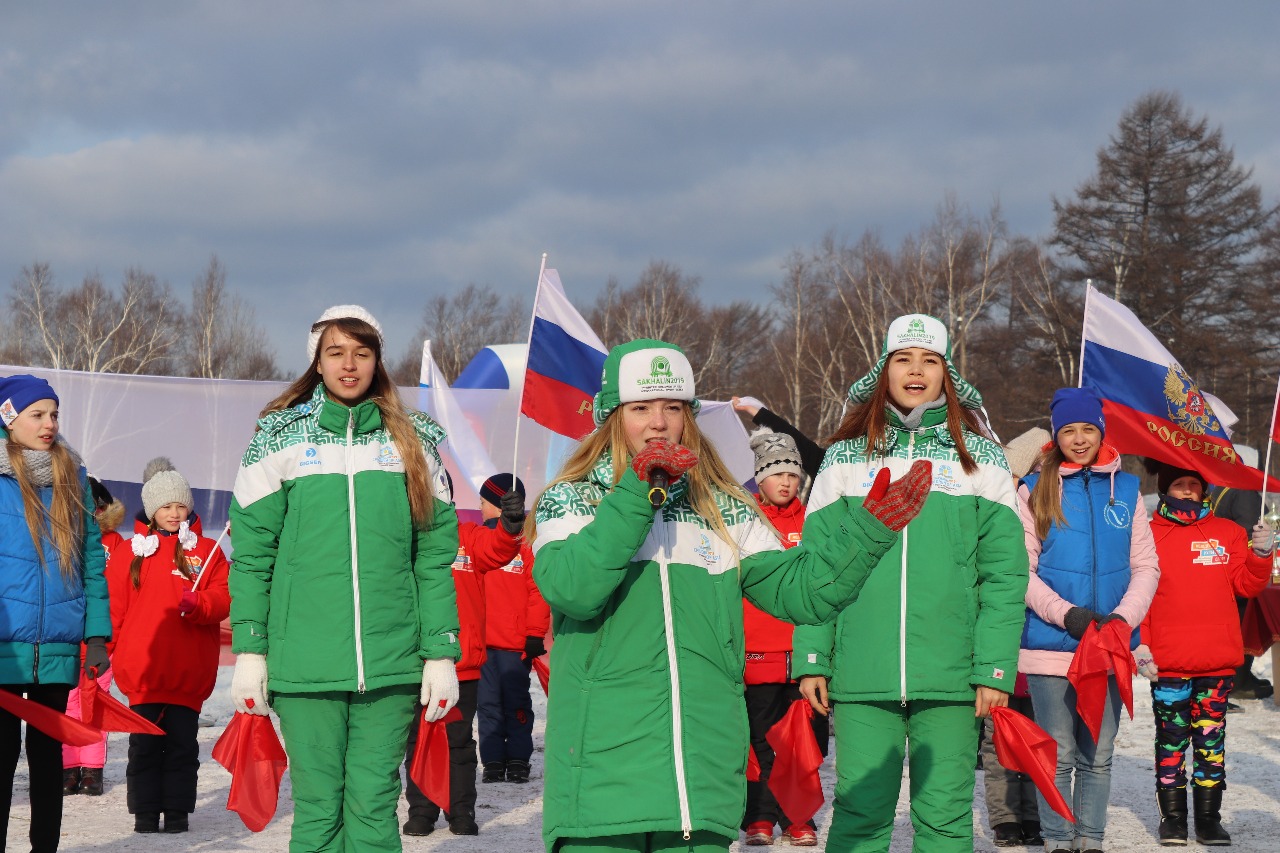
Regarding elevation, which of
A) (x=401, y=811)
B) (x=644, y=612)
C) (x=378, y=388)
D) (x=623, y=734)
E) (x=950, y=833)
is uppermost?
(x=378, y=388)

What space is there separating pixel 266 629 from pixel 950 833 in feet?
7.82

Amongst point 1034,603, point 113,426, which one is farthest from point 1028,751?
point 113,426

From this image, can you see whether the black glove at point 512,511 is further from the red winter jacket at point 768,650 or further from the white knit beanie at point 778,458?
the white knit beanie at point 778,458

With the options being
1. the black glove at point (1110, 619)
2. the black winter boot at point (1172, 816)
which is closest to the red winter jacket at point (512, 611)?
the black winter boot at point (1172, 816)

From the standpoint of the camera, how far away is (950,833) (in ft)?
15.7

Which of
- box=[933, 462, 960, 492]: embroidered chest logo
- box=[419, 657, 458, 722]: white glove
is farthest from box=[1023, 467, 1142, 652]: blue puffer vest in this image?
box=[419, 657, 458, 722]: white glove

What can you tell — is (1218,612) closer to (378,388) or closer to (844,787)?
(844,787)

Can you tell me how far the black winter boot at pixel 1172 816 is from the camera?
7.24 meters

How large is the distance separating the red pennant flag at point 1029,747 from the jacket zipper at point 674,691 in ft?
5.82

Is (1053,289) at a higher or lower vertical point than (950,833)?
higher

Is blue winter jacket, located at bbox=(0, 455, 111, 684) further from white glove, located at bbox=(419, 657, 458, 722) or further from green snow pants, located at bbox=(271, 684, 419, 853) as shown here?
white glove, located at bbox=(419, 657, 458, 722)

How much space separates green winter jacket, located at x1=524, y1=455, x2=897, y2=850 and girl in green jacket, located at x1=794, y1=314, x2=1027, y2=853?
3.80 feet

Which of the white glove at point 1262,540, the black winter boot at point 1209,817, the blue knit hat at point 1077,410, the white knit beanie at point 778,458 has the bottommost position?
the black winter boot at point 1209,817

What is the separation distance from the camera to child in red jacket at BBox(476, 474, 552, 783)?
Answer: 9336mm
